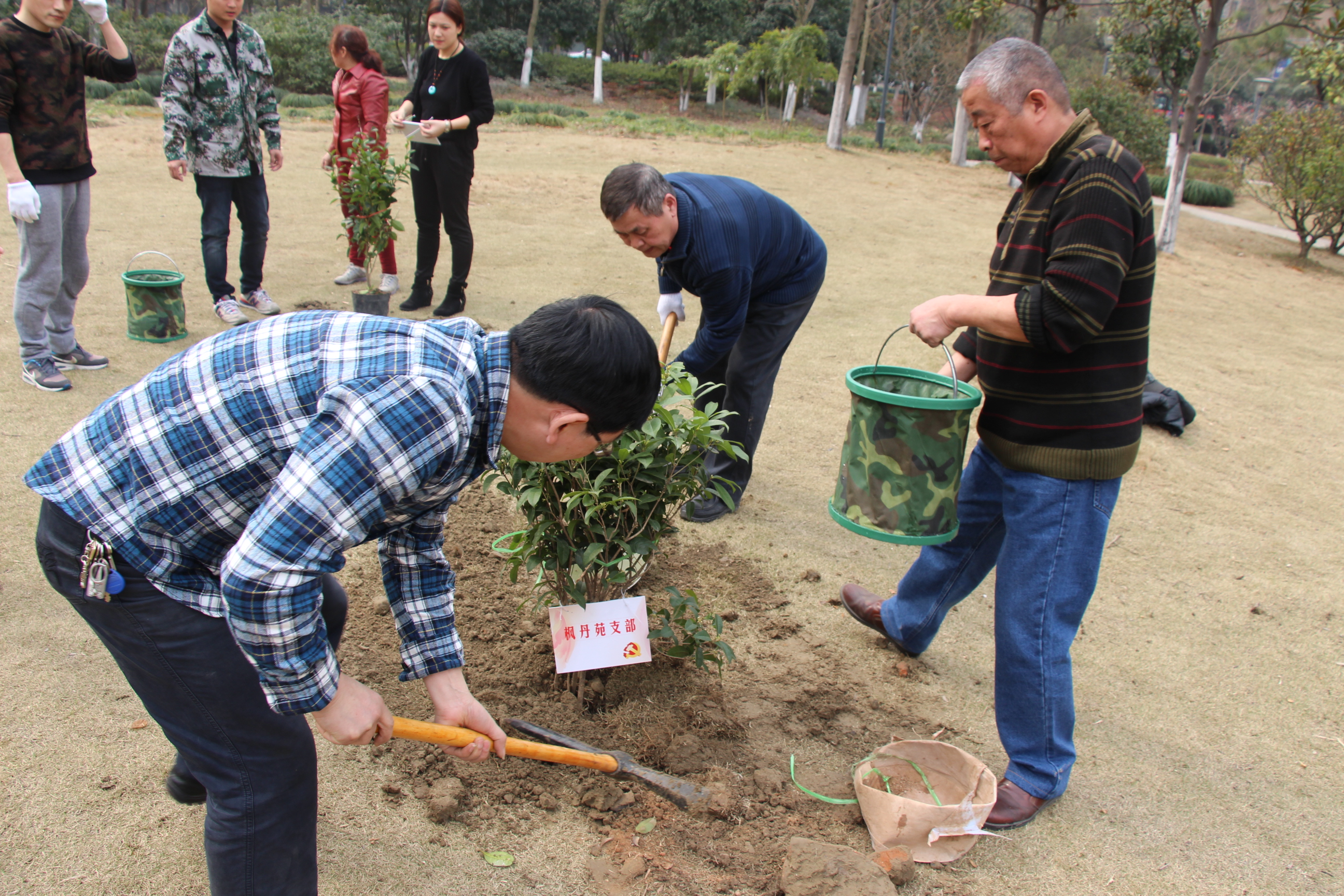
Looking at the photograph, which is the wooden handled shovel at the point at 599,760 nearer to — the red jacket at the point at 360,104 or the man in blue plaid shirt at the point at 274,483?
the man in blue plaid shirt at the point at 274,483

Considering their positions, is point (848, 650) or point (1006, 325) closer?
point (1006, 325)

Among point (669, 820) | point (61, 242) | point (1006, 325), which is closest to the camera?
point (1006, 325)

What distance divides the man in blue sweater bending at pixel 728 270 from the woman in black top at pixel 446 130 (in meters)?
2.59

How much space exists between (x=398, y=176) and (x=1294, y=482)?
5953 millimetres

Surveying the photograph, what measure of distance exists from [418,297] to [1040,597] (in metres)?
5.19

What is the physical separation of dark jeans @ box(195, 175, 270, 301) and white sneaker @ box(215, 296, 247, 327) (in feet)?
0.19

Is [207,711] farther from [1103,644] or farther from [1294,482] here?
[1294,482]

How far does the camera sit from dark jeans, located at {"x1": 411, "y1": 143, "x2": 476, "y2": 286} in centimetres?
599

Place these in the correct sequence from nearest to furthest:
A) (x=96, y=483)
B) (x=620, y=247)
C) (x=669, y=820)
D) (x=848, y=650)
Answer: (x=96, y=483) → (x=669, y=820) → (x=848, y=650) → (x=620, y=247)

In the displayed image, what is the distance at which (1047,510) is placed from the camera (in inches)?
91.1

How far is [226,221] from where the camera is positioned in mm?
5504

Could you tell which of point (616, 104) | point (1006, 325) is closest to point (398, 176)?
point (1006, 325)

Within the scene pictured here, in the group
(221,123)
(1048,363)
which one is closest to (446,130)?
(221,123)

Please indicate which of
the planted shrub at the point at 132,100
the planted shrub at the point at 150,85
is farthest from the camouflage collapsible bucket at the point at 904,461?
the planted shrub at the point at 150,85
